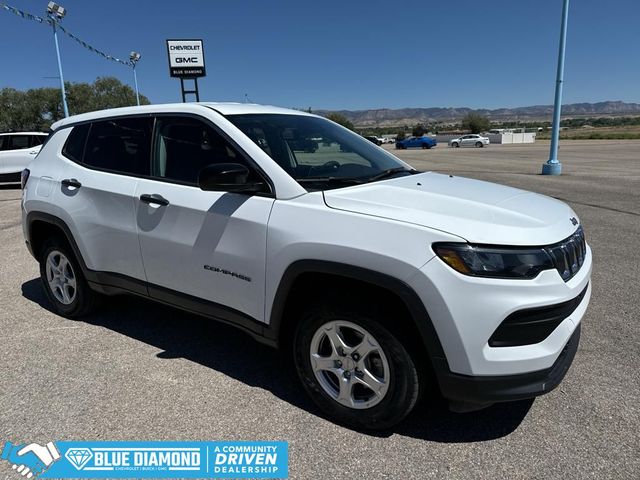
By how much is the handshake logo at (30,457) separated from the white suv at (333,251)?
45.0 inches

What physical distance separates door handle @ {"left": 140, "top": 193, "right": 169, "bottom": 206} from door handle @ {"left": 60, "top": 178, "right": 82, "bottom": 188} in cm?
87

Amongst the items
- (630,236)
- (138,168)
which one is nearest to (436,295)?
(138,168)

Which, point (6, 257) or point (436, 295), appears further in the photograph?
point (6, 257)

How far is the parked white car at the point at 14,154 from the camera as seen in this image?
13.7 meters

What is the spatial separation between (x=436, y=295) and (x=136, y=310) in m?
3.30

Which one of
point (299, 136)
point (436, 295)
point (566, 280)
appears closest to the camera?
point (436, 295)

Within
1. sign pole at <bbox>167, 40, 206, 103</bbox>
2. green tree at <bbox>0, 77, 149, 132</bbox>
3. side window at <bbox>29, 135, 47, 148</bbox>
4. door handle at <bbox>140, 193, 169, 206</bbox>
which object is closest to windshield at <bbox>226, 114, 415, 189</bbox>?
door handle at <bbox>140, 193, 169, 206</bbox>

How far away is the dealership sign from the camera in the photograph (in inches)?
1034

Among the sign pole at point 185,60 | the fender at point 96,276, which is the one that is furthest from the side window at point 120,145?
the sign pole at point 185,60

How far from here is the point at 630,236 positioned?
6895 millimetres

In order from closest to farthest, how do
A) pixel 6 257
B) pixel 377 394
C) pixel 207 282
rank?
pixel 377 394 < pixel 207 282 < pixel 6 257

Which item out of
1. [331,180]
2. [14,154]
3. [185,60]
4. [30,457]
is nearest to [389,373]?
[331,180]

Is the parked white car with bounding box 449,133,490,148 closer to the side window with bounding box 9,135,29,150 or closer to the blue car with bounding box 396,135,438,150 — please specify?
the blue car with bounding box 396,135,438,150

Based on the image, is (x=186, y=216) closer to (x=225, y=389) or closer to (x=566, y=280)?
(x=225, y=389)
